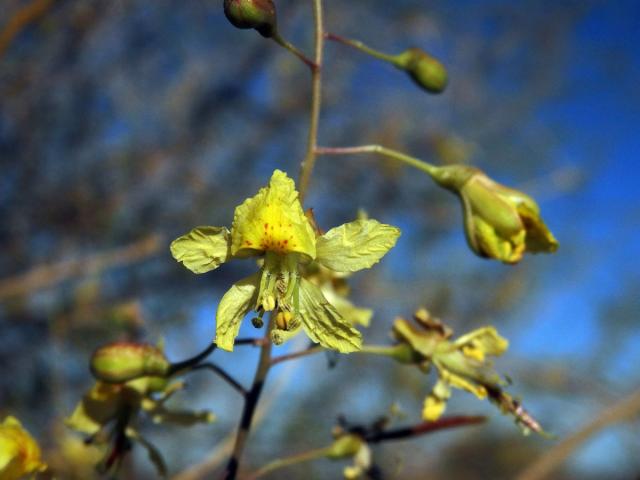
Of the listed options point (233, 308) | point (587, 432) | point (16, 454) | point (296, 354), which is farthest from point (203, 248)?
point (587, 432)

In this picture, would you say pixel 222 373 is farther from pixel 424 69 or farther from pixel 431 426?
pixel 424 69

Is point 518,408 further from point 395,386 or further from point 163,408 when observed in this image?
point 395,386

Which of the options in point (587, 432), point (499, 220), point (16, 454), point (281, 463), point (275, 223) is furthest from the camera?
point (587, 432)

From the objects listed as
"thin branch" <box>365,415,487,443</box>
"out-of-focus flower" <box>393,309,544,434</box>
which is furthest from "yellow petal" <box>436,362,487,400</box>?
"thin branch" <box>365,415,487,443</box>

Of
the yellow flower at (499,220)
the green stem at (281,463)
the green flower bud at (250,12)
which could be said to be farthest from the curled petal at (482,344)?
the green flower bud at (250,12)

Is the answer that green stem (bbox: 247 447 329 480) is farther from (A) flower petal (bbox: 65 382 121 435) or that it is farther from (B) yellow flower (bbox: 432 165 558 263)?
(B) yellow flower (bbox: 432 165 558 263)

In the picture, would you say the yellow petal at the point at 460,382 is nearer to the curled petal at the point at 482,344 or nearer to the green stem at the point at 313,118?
the curled petal at the point at 482,344
